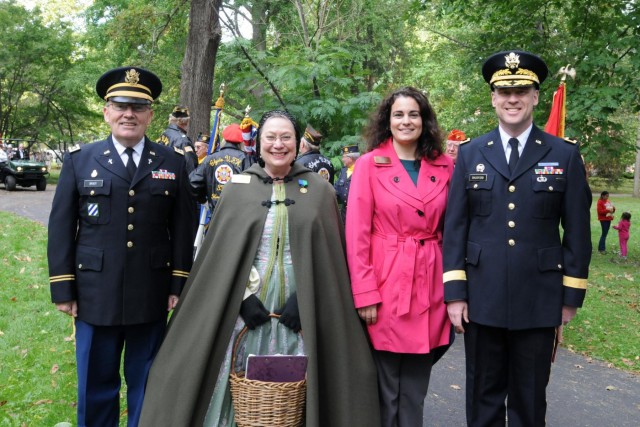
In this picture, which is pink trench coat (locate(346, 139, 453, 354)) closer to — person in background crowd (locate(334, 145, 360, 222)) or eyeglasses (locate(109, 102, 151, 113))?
eyeglasses (locate(109, 102, 151, 113))

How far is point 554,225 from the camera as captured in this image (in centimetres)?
337

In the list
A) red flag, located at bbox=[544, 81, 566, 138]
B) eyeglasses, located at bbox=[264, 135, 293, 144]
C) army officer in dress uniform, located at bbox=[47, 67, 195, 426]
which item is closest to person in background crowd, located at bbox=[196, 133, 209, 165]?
red flag, located at bbox=[544, 81, 566, 138]

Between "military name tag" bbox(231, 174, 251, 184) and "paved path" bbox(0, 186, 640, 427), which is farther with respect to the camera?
"paved path" bbox(0, 186, 640, 427)

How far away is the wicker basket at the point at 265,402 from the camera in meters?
3.25

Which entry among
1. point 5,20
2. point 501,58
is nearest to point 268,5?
point 5,20

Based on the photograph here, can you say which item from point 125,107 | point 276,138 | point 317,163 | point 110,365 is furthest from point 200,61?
point 110,365

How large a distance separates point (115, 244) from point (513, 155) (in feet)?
7.66

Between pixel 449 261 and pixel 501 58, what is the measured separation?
1.20 m

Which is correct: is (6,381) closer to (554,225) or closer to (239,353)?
(239,353)

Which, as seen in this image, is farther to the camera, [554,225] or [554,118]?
[554,118]

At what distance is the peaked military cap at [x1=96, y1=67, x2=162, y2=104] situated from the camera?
11.7ft

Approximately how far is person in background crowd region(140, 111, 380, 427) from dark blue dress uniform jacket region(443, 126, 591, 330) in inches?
27.8

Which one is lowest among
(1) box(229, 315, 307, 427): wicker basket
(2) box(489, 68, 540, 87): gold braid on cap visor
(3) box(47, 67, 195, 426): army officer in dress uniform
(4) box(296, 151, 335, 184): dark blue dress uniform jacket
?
(1) box(229, 315, 307, 427): wicker basket

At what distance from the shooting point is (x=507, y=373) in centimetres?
347
